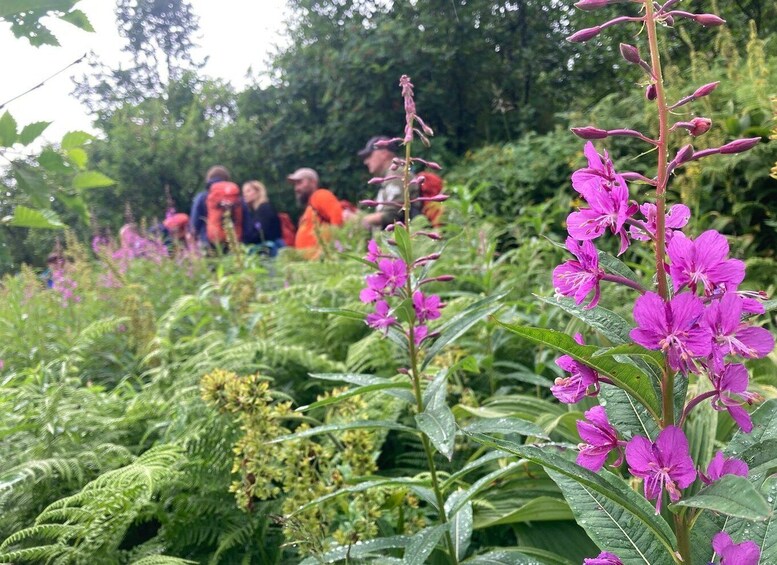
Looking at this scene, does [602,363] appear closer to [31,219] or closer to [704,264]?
[704,264]

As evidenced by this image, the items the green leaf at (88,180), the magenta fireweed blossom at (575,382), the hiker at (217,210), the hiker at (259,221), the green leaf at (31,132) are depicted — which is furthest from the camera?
the hiker at (259,221)

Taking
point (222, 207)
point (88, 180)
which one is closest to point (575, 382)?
point (88, 180)

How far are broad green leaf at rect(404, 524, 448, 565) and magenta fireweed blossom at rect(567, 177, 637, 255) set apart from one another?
2.54 ft

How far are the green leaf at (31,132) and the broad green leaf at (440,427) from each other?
3.35 ft

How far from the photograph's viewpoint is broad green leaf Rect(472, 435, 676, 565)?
0.77 metres

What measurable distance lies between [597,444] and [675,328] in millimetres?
208

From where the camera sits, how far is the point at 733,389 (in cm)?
78

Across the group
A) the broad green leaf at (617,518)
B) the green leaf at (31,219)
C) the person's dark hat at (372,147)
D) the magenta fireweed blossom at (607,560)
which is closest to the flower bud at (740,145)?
the broad green leaf at (617,518)

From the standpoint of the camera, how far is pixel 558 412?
7.09 ft

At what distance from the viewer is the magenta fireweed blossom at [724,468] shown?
759 mm

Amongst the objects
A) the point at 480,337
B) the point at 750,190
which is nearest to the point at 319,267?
the point at 480,337

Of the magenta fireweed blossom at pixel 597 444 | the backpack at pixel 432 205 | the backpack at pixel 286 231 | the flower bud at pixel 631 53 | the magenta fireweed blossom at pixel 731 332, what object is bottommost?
the backpack at pixel 286 231

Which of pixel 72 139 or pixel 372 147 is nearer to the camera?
pixel 72 139

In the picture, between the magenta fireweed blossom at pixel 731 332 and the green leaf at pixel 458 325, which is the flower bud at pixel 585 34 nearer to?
the magenta fireweed blossom at pixel 731 332
